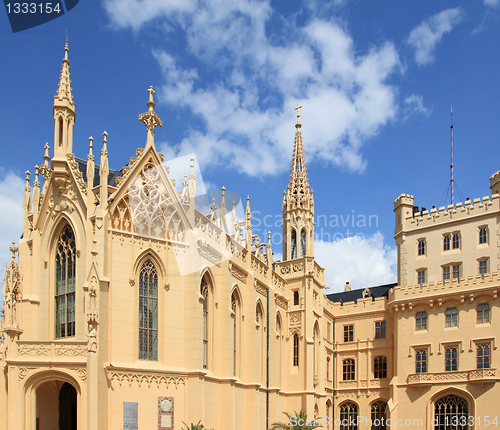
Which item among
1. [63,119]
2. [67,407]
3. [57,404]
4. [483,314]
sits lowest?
[67,407]

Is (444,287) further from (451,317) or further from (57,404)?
(57,404)

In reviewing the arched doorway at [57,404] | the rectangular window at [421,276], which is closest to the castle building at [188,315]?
the arched doorway at [57,404]

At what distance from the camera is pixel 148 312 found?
107 feet

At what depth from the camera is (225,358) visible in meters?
36.2

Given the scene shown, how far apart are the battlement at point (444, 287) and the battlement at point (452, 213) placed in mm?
5857

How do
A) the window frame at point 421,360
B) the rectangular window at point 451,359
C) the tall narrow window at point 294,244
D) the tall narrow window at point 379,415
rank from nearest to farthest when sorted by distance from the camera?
the rectangular window at point 451,359 < the window frame at point 421,360 < the tall narrow window at point 294,244 < the tall narrow window at point 379,415

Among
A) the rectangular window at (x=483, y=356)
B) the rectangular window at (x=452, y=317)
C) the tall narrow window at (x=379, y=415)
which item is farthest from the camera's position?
the tall narrow window at (x=379, y=415)

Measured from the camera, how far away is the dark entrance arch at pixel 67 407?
108ft

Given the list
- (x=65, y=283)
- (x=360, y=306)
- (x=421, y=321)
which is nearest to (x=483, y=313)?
(x=421, y=321)

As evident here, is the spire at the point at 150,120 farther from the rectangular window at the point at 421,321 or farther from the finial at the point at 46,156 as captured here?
the rectangular window at the point at 421,321

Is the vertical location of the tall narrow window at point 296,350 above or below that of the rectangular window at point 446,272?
below

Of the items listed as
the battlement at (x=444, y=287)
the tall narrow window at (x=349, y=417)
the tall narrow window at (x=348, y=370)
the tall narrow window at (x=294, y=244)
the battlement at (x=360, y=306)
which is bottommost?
the tall narrow window at (x=349, y=417)

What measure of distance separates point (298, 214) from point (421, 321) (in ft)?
44.6

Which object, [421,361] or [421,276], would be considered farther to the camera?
[421,276]
